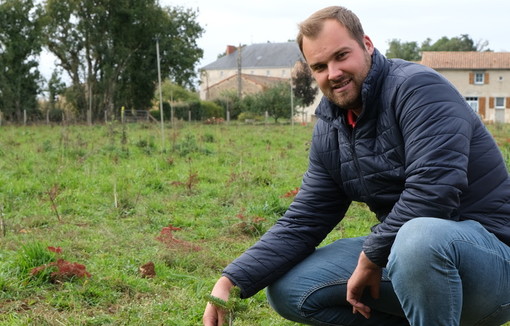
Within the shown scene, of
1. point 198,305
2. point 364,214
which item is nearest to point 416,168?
point 198,305

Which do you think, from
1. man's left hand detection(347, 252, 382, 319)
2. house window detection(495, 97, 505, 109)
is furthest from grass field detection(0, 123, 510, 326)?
house window detection(495, 97, 505, 109)

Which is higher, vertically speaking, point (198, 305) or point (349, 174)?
point (349, 174)

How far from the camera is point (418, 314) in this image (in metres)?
2.34

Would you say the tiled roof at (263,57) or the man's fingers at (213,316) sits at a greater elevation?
the tiled roof at (263,57)

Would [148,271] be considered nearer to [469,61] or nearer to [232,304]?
[232,304]

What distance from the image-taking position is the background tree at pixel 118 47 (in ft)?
115

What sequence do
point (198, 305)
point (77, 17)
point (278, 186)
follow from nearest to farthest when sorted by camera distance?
point (198, 305)
point (278, 186)
point (77, 17)

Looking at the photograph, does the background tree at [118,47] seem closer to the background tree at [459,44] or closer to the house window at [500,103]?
the house window at [500,103]

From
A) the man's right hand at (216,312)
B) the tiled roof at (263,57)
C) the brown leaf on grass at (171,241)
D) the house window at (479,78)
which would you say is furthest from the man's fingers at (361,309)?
the tiled roof at (263,57)

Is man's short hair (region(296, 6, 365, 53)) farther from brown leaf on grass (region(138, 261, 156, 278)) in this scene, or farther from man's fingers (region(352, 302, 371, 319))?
brown leaf on grass (region(138, 261, 156, 278))

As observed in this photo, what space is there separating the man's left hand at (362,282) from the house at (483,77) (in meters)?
53.6

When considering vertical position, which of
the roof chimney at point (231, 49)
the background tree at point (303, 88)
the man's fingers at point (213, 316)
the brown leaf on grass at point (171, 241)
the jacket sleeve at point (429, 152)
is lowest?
the brown leaf on grass at point (171, 241)

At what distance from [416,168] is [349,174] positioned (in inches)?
19.1

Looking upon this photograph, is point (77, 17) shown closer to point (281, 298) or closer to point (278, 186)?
point (278, 186)
